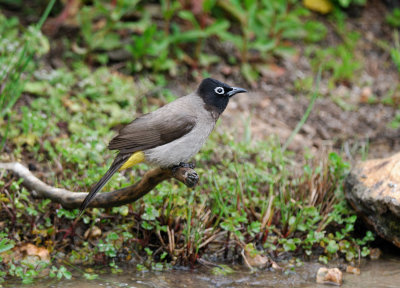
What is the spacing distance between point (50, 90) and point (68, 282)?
10.2 feet

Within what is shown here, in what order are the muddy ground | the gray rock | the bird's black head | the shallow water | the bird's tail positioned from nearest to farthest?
the bird's tail → the shallow water → the gray rock → the bird's black head → the muddy ground

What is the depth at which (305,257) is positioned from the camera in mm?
5121

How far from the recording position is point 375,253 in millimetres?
5133

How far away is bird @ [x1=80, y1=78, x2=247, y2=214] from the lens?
4547 mm

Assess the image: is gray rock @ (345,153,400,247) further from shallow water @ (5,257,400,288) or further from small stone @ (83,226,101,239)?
small stone @ (83,226,101,239)

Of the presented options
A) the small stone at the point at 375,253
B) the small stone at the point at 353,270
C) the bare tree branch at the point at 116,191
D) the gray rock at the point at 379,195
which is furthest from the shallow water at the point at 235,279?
the bare tree branch at the point at 116,191

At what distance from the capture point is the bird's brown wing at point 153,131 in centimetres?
457

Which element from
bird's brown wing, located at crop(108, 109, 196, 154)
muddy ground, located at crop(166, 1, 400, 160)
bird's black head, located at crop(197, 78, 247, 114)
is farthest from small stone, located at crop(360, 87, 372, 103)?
bird's brown wing, located at crop(108, 109, 196, 154)

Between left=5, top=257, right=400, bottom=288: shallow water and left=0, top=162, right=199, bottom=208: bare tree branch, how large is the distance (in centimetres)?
65

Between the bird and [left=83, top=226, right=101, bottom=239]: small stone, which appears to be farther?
[left=83, top=226, right=101, bottom=239]: small stone

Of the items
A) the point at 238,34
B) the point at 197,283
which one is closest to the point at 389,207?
the point at 197,283

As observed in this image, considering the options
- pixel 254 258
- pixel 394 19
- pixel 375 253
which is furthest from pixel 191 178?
pixel 394 19

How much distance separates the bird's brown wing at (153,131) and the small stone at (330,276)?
167 cm

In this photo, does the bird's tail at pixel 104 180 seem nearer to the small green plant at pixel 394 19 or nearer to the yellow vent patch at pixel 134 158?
the yellow vent patch at pixel 134 158
